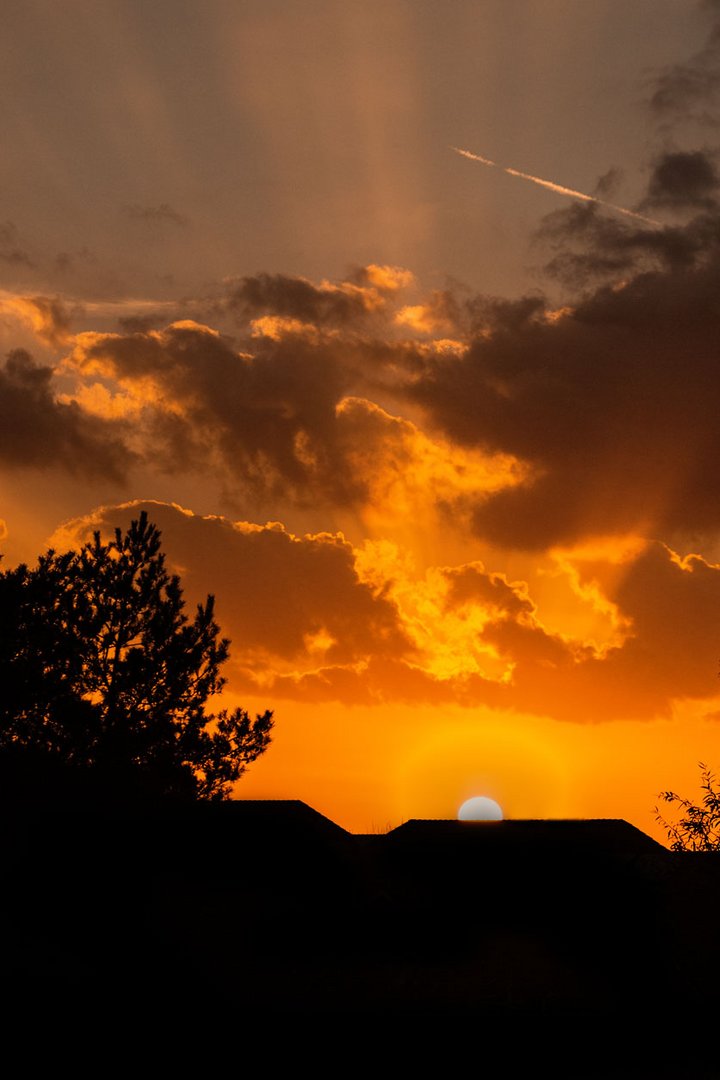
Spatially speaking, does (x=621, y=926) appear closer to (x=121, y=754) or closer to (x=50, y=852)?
(x=50, y=852)

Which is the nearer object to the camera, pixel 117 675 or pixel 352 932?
pixel 352 932

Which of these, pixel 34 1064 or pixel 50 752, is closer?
pixel 34 1064

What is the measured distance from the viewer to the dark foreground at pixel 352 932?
2572 cm

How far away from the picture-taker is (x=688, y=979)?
2877 centimetres

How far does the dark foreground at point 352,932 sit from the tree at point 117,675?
14709 millimetres

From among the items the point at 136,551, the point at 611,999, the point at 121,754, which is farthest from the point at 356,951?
the point at 136,551

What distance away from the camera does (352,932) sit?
94.9ft

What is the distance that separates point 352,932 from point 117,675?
1984 centimetres

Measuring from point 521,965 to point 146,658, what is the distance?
72.3 ft

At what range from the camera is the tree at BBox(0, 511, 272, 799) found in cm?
4434

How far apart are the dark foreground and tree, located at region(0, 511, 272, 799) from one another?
14709 mm

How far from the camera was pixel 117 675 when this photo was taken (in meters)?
45.8

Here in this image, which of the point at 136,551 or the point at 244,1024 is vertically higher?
the point at 136,551

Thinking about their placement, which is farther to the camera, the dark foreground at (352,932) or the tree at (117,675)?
the tree at (117,675)
